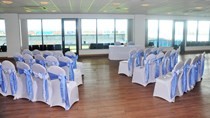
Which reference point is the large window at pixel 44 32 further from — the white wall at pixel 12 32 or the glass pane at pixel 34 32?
the white wall at pixel 12 32

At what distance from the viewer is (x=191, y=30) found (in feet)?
49.6

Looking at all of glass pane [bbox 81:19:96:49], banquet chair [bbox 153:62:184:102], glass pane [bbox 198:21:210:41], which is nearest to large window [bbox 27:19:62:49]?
glass pane [bbox 81:19:96:49]

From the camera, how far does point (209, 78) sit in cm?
680

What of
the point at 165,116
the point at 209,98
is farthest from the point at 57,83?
the point at 209,98

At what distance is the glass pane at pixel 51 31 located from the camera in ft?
41.3

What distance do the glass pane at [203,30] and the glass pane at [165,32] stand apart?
2735mm

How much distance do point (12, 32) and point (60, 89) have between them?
889 centimetres

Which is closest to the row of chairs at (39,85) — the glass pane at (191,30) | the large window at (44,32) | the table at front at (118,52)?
the table at front at (118,52)

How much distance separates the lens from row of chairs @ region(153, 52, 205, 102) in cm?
455

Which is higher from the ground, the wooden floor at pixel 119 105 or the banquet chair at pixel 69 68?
the banquet chair at pixel 69 68

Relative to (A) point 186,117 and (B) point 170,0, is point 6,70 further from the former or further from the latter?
(B) point 170,0

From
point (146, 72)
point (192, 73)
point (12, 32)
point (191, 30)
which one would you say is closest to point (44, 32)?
point (12, 32)

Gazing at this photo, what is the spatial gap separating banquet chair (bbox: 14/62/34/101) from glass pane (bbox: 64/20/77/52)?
25.9 feet

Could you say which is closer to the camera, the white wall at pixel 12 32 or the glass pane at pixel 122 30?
the white wall at pixel 12 32
